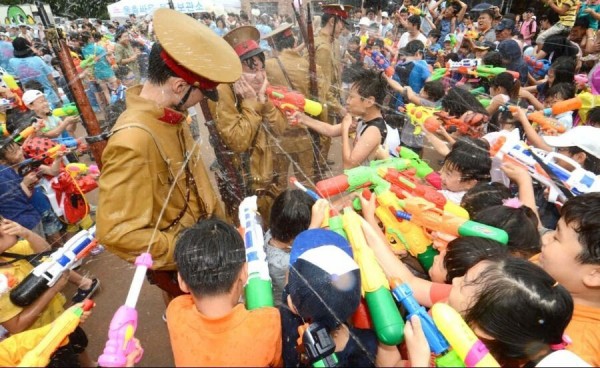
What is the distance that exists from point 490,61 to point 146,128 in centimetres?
541

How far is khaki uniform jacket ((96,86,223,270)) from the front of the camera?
1.68 metres

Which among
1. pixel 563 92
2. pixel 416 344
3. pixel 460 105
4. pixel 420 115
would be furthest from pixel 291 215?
pixel 563 92

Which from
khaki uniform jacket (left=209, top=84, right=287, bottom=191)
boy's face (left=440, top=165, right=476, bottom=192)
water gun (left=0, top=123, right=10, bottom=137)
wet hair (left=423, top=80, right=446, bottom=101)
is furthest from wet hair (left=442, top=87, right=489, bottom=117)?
water gun (left=0, top=123, right=10, bottom=137)

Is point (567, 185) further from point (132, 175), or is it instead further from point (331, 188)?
point (132, 175)

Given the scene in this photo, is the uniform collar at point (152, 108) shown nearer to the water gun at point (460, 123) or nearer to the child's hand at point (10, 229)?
the child's hand at point (10, 229)

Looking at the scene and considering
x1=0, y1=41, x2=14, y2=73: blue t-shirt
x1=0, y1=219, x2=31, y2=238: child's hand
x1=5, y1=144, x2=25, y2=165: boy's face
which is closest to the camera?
x1=0, y1=219, x2=31, y2=238: child's hand

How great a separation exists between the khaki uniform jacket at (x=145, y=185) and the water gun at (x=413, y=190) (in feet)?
3.85

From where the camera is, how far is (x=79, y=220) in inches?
143

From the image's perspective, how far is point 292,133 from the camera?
3457mm

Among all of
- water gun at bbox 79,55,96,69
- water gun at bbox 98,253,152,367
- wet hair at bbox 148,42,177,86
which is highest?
wet hair at bbox 148,42,177,86

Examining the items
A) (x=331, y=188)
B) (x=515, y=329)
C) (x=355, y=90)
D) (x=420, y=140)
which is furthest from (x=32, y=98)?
(x=515, y=329)

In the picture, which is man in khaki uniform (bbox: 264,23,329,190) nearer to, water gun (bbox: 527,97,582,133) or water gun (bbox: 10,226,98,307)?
water gun (bbox: 10,226,98,307)

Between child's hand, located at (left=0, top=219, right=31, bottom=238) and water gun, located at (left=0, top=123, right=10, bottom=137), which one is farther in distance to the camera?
water gun, located at (left=0, top=123, right=10, bottom=137)

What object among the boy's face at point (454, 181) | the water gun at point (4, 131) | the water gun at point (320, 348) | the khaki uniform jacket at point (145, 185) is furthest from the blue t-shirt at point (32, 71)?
the water gun at point (320, 348)
